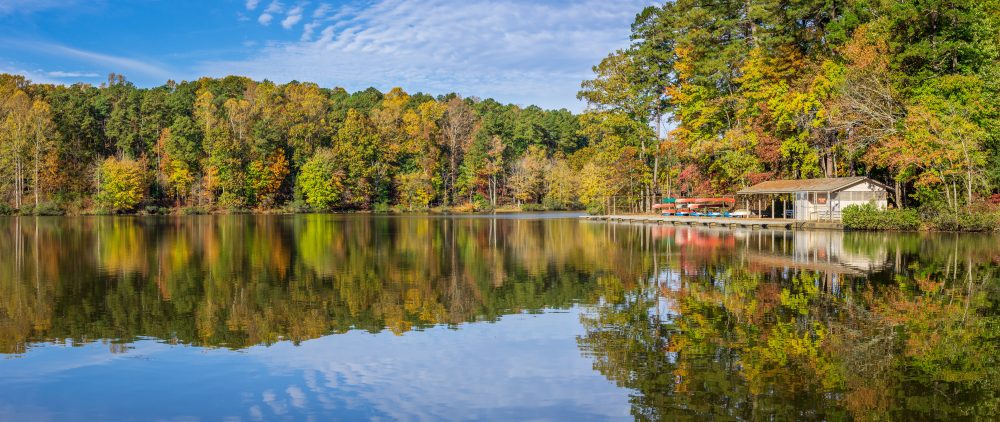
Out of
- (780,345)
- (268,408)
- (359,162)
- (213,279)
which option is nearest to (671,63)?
(359,162)

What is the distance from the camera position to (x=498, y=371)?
1060 cm

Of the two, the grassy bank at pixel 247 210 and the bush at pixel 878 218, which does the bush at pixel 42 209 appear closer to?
the grassy bank at pixel 247 210

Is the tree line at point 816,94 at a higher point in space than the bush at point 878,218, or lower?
higher

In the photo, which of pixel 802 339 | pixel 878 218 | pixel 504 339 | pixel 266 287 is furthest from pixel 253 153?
pixel 802 339

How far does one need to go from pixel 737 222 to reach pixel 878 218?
851cm

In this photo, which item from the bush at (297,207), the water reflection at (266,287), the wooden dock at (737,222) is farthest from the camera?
the bush at (297,207)

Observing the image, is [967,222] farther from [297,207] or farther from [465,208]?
[297,207]

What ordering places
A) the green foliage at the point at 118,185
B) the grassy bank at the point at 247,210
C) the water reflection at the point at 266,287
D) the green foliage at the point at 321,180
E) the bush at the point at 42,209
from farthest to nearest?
the green foliage at the point at 321,180 < the green foliage at the point at 118,185 < the grassy bank at the point at 247,210 < the bush at the point at 42,209 < the water reflection at the point at 266,287

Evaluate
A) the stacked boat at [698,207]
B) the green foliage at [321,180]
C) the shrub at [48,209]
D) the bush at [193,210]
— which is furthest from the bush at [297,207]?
the stacked boat at [698,207]

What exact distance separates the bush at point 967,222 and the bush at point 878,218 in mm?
1204

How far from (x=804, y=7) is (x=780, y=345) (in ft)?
136

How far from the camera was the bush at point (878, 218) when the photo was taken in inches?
1613

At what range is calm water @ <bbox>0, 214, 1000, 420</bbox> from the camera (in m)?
8.87

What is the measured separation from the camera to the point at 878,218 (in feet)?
135
